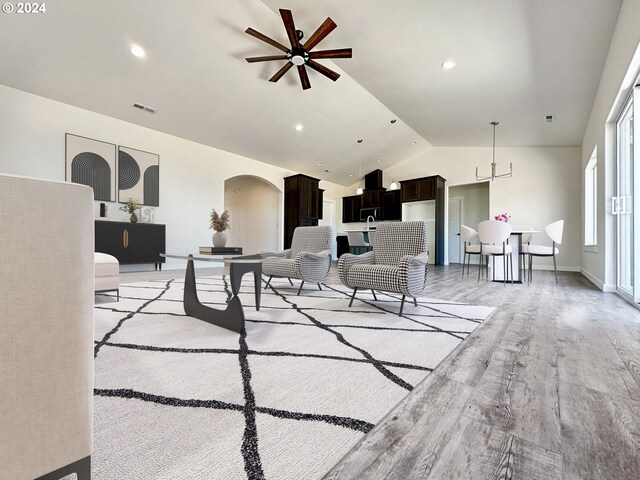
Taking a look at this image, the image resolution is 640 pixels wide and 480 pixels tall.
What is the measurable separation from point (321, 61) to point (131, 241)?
169 inches

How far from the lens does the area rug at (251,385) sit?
0.79 m

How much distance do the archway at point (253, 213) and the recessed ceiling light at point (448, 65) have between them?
475 cm

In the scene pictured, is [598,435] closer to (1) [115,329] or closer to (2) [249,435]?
(2) [249,435]

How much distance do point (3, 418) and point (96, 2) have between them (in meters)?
4.38

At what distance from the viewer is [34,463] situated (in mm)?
564

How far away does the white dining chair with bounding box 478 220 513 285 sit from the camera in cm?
424

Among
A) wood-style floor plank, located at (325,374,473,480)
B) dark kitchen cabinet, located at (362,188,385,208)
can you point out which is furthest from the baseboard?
dark kitchen cabinet, located at (362,188,385,208)

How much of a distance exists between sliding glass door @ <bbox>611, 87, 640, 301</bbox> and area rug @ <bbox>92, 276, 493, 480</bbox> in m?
2.15

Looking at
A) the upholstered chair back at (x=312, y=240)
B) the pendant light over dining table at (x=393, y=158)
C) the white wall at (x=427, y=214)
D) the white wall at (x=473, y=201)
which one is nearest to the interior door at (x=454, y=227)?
the white wall at (x=473, y=201)

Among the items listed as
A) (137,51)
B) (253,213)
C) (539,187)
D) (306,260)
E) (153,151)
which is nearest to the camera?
(306,260)

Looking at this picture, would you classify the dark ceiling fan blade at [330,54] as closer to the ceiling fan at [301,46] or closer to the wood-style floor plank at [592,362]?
the ceiling fan at [301,46]

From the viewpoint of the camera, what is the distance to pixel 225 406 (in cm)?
103

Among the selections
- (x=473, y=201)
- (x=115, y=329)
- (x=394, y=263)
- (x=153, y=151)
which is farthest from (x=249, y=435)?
(x=473, y=201)

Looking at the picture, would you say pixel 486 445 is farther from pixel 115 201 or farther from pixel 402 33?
pixel 115 201
